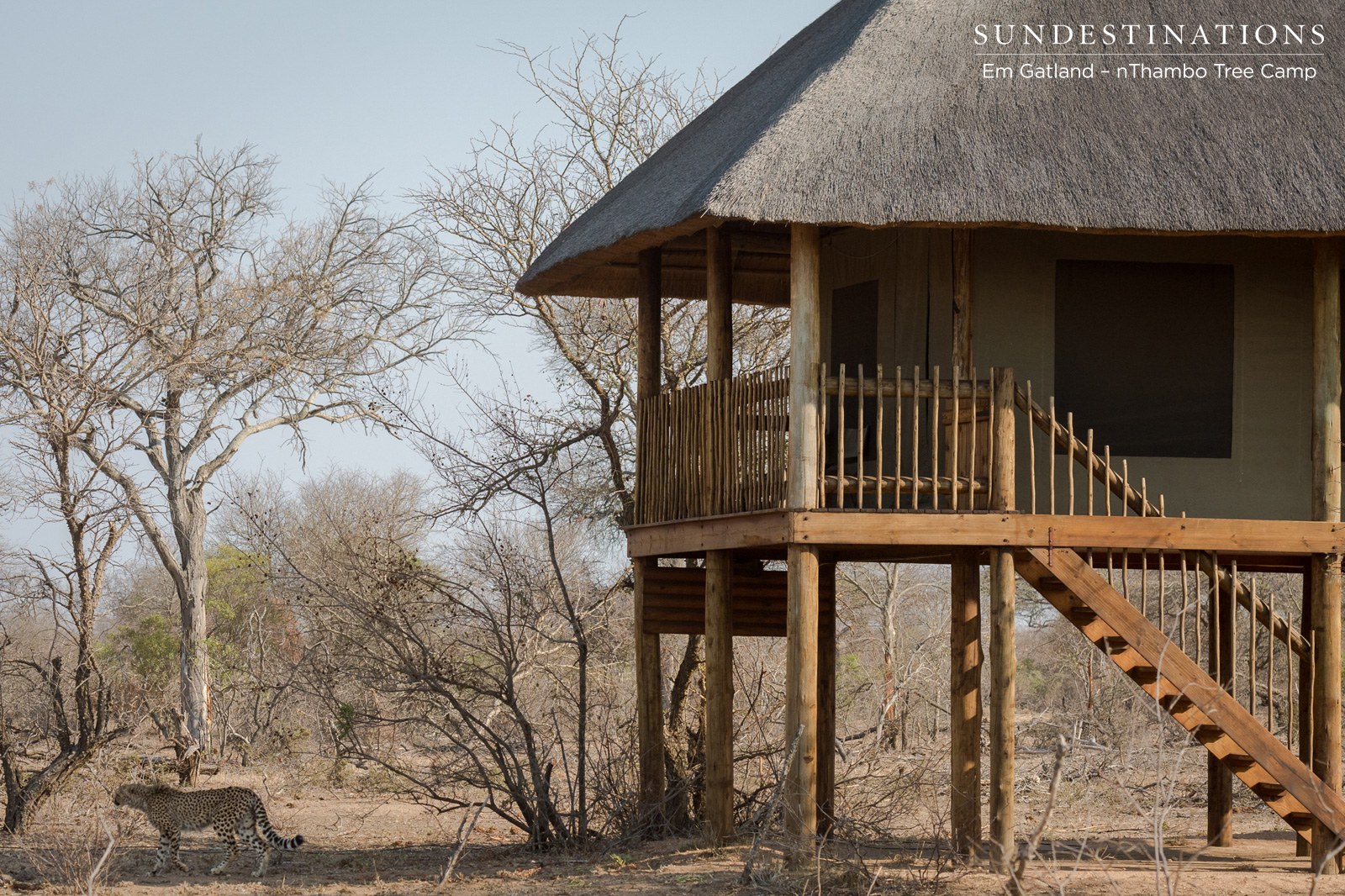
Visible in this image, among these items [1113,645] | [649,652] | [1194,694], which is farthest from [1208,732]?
[649,652]

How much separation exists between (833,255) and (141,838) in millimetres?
8842

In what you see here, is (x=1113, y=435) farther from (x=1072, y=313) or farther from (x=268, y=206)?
(x=268, y=206)

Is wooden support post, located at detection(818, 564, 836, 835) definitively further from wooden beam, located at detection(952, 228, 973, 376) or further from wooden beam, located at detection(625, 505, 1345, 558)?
wooden beam, located at detection(952, 228, 973, 376)

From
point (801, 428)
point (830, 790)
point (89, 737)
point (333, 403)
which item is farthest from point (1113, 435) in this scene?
point (333, 403)

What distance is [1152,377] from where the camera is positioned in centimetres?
1052

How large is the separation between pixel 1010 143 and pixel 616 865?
20.0 ft

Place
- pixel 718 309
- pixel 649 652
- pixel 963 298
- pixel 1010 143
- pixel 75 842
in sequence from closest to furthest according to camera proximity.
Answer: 1. pixel 1010 143
2. pixel 963 298
3. pixel 718 309
4. pixel 75 842
5. pixel 649 652

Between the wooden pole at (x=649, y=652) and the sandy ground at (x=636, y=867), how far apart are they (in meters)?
0.63

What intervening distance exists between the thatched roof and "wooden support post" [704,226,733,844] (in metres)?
0.67

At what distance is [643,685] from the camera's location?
12008mm

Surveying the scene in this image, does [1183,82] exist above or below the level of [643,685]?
above

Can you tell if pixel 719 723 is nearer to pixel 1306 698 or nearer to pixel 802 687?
pixel 802 687

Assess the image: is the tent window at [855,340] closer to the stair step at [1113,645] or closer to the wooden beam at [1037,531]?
the wooden beam at [1037,531]

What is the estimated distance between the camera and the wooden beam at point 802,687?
9.18 metres
